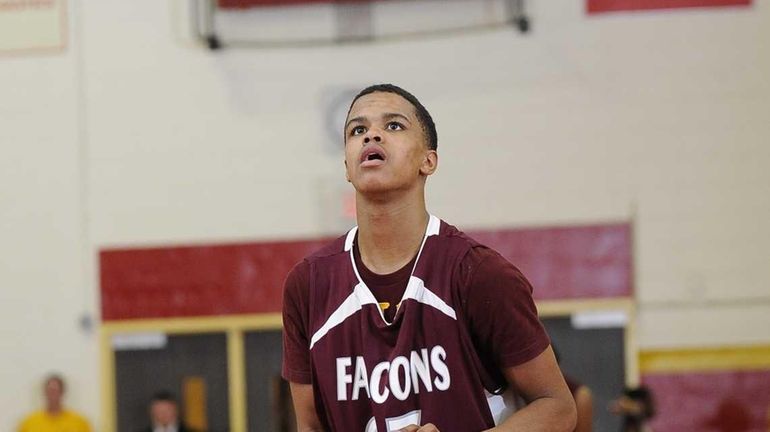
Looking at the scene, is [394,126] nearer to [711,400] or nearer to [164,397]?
[164,397]

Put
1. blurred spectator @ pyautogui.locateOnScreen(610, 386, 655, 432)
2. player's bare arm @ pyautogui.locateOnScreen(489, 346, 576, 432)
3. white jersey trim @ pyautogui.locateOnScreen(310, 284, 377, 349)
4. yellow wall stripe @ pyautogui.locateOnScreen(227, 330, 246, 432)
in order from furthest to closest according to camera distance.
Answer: yellow wall stripe @ pyautogui.locateOnScreen(227, 330, 246, 432)
blurred spectator @ pyautogui.locateOnScreen(610, 386, 655, 432)
white jersey trim @ pyautogui.locateOnScreen(310, 284, 377, 349)
player's bare arm @ pyautogui.locateOnScreen(489, 346, 576, 432)

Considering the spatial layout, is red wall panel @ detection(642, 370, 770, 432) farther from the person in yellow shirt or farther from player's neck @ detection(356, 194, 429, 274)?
player's neck @ detection(356, 194, 429, 274)

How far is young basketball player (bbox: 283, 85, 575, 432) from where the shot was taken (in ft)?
9.44

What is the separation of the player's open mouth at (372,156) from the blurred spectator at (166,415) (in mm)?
7473

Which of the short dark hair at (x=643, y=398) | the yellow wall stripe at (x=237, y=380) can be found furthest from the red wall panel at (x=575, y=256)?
the yellow wall stripe at (x=237, y=380)

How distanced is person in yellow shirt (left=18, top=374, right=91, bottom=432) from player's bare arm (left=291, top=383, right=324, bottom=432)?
7.63 metres

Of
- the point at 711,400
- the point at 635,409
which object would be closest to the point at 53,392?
the point at 635,409

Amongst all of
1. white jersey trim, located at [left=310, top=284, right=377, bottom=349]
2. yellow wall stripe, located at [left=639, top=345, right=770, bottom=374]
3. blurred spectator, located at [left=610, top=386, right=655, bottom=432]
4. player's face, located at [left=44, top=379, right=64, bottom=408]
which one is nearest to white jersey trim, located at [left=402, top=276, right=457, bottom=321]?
white jersey trim, located at [left=310, top=284, right=377, bottom=349]

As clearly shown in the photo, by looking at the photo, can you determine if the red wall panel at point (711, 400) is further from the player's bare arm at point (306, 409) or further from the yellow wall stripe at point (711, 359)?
the player's bare arm at point (306, 409)

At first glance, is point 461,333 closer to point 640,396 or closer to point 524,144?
point 640,396

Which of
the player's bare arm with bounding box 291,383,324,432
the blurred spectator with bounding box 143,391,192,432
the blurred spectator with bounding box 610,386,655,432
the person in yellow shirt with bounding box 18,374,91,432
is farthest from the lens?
the person in yellow shirt with bounding box 18,374,91,432

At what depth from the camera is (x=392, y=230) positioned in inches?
118

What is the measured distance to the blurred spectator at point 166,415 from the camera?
10062 mm

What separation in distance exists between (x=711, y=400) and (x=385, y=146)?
7.78 meters
